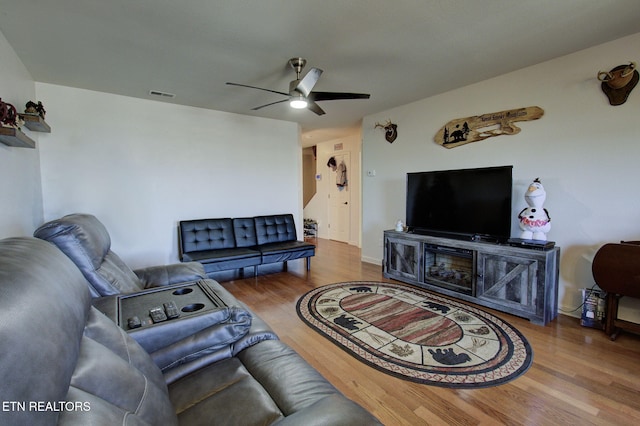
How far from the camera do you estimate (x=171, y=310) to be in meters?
1.45

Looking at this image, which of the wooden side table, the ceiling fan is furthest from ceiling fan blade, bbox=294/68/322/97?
the wooden side table

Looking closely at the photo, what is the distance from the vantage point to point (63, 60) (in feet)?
9.39

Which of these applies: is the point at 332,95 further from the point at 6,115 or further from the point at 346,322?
the point at 6,115

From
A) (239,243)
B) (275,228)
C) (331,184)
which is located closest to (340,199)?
(331,184)

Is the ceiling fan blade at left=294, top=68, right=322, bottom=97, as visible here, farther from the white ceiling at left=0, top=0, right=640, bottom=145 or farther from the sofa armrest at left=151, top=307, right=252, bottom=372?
the sofa armrest at left=151, top=307, right=252, bottom=372

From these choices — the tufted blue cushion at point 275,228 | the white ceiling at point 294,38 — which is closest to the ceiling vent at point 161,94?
the white ceiling at point 294,38

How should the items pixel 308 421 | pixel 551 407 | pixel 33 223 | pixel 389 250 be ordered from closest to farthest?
pixel 308 421
pixel 551 407
pixel 33 223
pixel 389 250

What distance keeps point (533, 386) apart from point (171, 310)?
7.46 feet

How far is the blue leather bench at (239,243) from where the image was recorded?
3.82m

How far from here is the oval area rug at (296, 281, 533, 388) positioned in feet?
6.72

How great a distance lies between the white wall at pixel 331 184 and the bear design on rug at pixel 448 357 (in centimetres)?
405

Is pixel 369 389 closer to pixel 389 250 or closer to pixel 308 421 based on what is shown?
pixel 308 421

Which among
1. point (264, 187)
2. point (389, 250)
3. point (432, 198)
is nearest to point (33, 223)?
point (264, 187)

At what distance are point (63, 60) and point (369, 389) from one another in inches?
158
